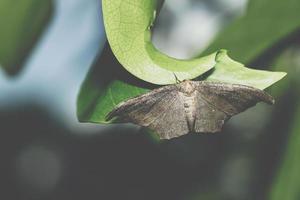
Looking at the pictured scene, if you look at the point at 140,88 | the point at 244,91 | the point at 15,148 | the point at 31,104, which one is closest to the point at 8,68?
the point at 140,88

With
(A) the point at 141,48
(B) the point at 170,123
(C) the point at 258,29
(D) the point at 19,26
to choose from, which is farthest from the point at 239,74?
(D) the point at 19,26

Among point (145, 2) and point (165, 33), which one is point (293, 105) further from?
point (165, 33)

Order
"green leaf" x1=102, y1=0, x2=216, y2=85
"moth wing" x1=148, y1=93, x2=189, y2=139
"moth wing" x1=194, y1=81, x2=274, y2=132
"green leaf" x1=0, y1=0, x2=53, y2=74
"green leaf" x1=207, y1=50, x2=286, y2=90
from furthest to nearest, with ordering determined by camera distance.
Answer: "green leaf" x1=0, y1=0, x2=53, y2=74, "moth wing" x1=148, y1=93, x2=189, y2=139, "moth wing" x1=194, y1=81, x2=274, y2=132, "green leaf" x1=207, y1=50, x2=286, y2=90, "green leaf" x1=102, y1=0, x2=216, y2=85

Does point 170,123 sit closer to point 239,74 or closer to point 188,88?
point 188,88

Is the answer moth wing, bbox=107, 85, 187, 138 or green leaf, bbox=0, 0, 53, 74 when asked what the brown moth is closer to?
Answer: moth wing, bbox=107, 85, 187, 138

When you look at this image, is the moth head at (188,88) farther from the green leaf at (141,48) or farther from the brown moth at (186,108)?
the green leaf at (141,48)

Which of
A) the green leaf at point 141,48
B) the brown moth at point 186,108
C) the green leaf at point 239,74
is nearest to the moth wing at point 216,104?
the brown moth at point 186,108

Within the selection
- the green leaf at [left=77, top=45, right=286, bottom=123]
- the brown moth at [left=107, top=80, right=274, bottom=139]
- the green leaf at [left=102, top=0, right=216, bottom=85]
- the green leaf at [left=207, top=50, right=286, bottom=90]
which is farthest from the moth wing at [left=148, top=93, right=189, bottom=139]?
the green leaf at [left=102, top=0, right=216, bottom=85]
